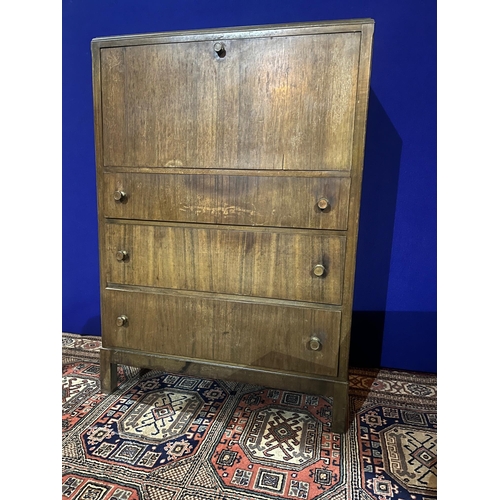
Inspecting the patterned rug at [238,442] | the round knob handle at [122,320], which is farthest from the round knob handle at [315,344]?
the round knob handle at [122,320]

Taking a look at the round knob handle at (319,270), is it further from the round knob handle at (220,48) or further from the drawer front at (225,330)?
the round knob handle at (220,48)

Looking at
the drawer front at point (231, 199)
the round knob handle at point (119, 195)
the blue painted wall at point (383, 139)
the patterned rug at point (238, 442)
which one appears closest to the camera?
the patterned rug at point (238, 442)

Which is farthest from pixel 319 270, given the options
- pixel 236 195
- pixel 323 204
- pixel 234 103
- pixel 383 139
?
pixel 383 139

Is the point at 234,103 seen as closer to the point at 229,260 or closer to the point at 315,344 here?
the point at 229,260

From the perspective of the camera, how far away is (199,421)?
54.6 inches

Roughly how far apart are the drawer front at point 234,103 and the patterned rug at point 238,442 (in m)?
0.91

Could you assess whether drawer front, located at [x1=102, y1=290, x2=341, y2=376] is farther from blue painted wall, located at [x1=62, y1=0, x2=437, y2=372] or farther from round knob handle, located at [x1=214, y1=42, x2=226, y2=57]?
round knob handle, located at [x1=214, y1=42, x2=226, y2=57]

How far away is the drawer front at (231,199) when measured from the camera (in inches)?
47.1

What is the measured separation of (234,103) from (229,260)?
511mm

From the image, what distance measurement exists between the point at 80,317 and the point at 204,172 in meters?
1.37

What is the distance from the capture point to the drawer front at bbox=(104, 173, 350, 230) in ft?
3.93

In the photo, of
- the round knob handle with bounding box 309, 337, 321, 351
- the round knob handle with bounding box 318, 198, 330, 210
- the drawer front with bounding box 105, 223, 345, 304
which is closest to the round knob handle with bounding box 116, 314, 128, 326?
the drawer front with bounding box 105, 223, 345, 304

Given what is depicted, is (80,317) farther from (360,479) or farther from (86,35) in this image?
(360,479)
